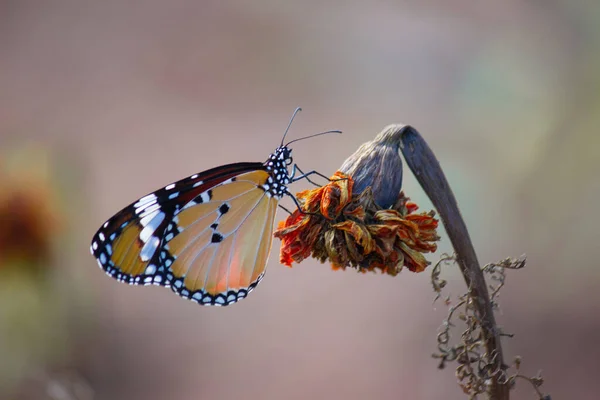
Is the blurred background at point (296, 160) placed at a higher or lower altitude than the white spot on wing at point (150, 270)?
higher

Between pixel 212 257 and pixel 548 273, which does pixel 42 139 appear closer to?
pixel 212 257

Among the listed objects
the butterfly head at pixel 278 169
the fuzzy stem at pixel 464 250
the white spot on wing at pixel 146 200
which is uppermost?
the butterfly head at pixel 278 169

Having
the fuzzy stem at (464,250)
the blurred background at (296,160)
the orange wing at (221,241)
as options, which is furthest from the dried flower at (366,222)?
the blurred background at (296,160)

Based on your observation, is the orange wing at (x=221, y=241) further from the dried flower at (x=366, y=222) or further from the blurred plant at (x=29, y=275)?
the blurred plant at (x=29, y=275)

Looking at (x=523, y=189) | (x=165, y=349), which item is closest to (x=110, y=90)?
(x=165, y=349)

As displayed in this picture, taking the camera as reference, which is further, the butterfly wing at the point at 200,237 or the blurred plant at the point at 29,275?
the blurred plant at the point at 29,275

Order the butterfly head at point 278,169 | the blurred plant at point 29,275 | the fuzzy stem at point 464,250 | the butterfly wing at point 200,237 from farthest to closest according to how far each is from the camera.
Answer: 1. the blurred plant at point 29,275
2. the butterfly head at point 278,169
3. the butterfly wing at point 200,237
4. the fuzzy stem at point 464,250

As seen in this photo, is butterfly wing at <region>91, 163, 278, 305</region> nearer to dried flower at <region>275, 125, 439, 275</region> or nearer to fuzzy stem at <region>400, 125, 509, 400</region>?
dried flower at <region>275, 125, 439, 275</region>
